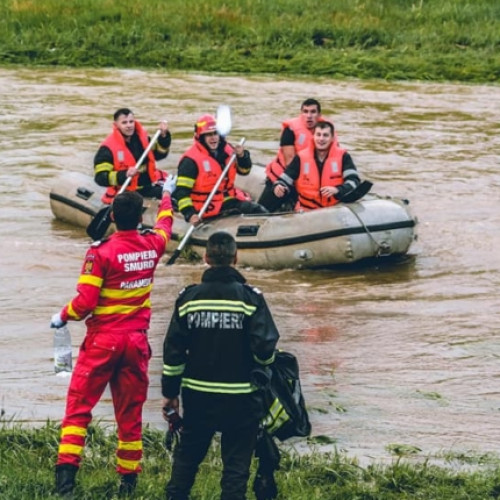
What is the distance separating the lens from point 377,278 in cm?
1220

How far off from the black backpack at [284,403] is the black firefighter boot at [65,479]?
3.22ft

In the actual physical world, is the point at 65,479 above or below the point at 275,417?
below

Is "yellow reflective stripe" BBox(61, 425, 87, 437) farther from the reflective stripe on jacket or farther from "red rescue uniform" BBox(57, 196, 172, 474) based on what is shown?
the reflective stripe on jacket

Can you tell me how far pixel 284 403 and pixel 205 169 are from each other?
6434mm

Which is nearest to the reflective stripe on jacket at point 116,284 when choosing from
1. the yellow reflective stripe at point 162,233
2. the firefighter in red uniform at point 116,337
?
the firefighter in red uniform at point 116,337

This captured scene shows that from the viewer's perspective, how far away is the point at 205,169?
12.5 metres

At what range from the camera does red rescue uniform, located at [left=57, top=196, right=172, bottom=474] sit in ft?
21.4

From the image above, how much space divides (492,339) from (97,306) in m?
4.16

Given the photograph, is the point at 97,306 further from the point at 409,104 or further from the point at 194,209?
the point at 409,104

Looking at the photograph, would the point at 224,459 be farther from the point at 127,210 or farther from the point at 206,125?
the point at 206,125

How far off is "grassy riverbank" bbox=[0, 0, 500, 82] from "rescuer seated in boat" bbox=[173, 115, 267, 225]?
1170 cm

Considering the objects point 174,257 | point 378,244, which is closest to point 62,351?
point 174,257

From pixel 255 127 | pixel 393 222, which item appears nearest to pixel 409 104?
pixel 255 127

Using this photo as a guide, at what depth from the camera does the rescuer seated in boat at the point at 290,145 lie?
13.2 m
